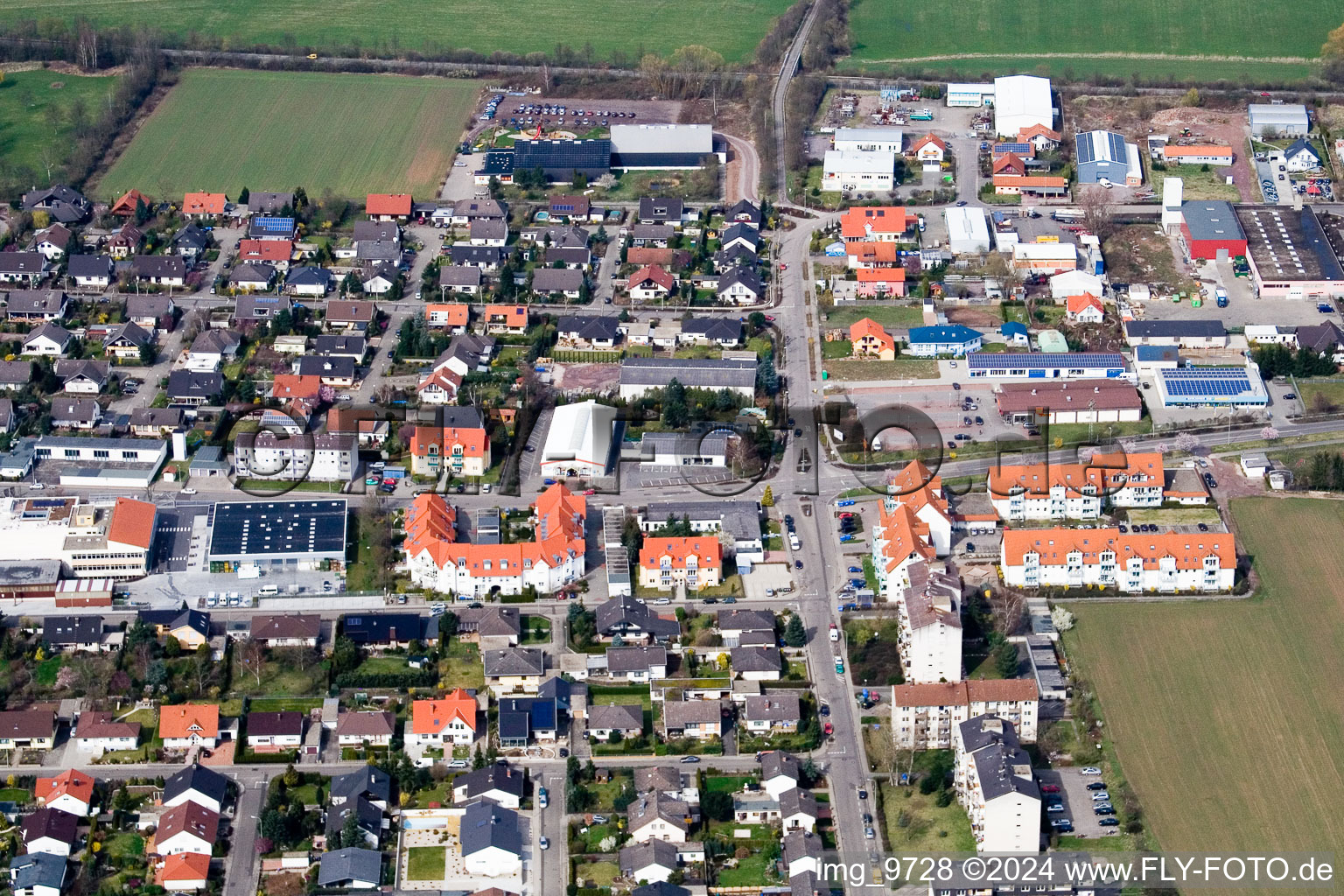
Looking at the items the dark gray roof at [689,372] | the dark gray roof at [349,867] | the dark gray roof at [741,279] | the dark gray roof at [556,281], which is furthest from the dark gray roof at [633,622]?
the dark gray roof at [741,279]

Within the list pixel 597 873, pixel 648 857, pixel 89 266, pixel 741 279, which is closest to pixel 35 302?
pixel 89 266

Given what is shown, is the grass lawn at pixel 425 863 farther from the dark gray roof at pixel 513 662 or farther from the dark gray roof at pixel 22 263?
the dark gray roof at pixel 22 263

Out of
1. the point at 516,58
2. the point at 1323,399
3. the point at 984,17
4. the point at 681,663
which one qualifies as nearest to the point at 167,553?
the point at 681,663

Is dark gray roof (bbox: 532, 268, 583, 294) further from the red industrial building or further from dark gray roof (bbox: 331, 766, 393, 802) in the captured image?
dark gray roof (bbox: 331, 766, 393, 802)

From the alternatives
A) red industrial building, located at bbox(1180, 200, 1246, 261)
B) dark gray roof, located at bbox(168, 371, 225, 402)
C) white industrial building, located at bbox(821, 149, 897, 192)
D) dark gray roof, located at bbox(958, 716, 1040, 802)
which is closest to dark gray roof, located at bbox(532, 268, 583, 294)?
dark gray roof, located at bbox(168, 371, 225, 402)

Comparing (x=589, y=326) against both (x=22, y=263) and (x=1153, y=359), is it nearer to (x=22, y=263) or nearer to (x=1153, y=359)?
(x=1153, y=359)

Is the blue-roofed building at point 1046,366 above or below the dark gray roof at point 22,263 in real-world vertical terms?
below
